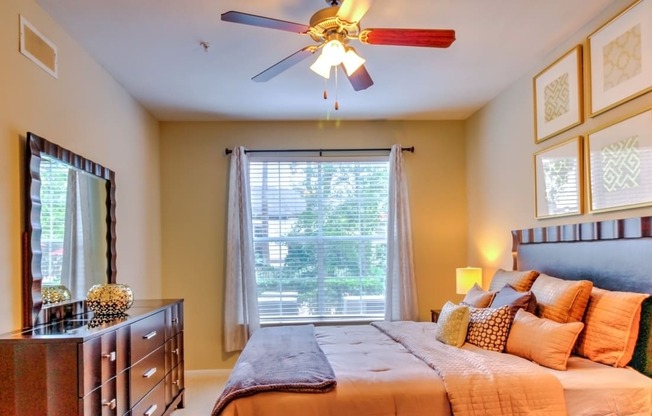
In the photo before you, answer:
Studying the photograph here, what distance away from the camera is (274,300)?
189 inches

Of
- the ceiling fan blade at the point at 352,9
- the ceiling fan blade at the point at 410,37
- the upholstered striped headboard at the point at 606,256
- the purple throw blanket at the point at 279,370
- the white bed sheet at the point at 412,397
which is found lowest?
the white bed sheet at the point at 412,397

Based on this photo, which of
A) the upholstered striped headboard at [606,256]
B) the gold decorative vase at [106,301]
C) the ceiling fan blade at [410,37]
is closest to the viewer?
the ceiling fan blade at [410,37]

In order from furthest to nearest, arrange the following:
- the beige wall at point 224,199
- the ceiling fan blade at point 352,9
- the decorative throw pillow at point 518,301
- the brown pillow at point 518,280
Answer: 1. the beige wall at point 224,199
2. the brown pillow at point 518,280
3. the decorative throw pillow at point 518,301
4. the ceiling fan blade at point 352,9

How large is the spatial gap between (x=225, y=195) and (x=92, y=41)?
2138 millimetres

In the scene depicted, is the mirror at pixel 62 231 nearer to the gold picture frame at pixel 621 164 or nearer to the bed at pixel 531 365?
the bed at pixel 531 365

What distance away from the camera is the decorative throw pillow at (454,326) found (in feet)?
9.08

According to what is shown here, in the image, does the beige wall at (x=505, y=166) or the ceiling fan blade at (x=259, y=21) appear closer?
the ceiling fan blade at (x=259, y=21)

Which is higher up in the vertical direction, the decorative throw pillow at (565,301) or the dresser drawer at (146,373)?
the decorative throw pillow at (565,301)

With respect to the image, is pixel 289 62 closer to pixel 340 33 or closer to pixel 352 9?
pixel 340 33

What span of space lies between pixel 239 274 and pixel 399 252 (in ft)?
5.45

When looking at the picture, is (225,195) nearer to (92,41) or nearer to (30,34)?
(92,41)

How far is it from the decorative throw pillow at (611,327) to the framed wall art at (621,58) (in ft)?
3.60

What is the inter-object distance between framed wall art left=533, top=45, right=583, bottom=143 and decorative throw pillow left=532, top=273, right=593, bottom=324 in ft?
3.57

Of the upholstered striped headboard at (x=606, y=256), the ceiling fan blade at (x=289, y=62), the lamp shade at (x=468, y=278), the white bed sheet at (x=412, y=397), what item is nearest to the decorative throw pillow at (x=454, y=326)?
the white bed sheet at (x=412, y=397)
